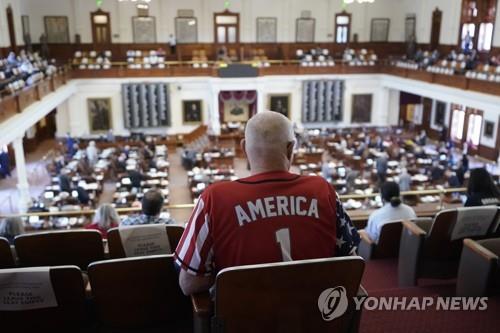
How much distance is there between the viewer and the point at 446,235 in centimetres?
443

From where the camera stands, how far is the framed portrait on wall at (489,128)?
21.0 m

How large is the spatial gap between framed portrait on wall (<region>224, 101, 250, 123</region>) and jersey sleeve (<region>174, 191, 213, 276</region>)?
79.3ft

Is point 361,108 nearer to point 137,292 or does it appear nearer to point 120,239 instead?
point 120,239

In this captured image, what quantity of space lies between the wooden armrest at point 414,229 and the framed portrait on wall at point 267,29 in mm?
23979

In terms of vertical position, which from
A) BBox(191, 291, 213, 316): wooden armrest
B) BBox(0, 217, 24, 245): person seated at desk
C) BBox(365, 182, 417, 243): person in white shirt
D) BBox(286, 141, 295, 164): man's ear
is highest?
BBox(286, 141, 295, 164): man's ear

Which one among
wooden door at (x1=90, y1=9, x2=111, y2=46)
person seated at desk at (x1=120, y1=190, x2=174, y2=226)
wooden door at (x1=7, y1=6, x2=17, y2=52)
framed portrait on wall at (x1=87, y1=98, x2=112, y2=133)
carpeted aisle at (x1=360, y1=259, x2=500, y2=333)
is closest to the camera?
carpeted aisle at (x1=360, y1=259, x2=500, y2=333)

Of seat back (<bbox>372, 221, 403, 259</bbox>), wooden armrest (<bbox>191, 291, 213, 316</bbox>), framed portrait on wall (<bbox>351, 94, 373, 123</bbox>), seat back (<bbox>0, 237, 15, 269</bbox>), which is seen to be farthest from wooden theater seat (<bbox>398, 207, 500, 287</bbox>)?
framed portrait on wall (<bbox>351, 94, 373, 123</bbox>)

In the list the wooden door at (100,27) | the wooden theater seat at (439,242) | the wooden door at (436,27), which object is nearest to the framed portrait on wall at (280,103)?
the wooden door at (436,27)

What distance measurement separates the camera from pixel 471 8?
23328 mm

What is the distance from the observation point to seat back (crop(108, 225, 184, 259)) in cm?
385

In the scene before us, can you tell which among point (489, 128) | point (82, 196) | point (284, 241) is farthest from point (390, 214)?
point (489, 128)

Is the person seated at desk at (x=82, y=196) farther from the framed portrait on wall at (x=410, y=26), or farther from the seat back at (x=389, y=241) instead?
the framed portrait on wall at (x=410, y=26)

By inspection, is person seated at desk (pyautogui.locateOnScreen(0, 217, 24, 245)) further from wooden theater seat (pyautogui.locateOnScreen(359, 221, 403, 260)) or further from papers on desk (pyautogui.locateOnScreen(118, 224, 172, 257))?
wooden theater seat (pyautogui.locateOnScreen(359, 221, 403, 260))

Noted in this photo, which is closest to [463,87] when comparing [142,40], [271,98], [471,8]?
[471,8]
